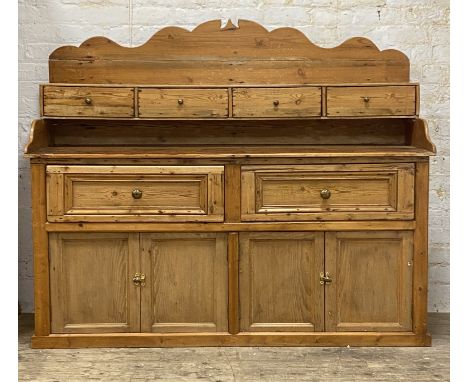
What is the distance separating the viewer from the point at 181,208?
11.4 ft

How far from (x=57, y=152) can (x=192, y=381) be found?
4.32 feet

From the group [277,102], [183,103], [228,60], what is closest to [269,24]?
[228,60]

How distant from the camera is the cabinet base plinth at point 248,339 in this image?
11.5 ft

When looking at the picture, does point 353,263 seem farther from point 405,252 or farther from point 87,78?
point 87,78

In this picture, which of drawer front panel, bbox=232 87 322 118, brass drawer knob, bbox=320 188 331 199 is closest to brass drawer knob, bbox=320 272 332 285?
brass drawer knob, bbox=320 188 331 199

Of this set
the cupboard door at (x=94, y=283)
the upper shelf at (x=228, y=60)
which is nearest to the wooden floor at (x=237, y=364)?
the cupboard door at (x=94, y=283)

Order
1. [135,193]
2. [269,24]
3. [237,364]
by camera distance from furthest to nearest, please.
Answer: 1. [269,24]
2. [135,193]
3. [237,364]

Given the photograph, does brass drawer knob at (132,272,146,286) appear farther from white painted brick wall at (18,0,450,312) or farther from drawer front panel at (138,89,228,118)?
white painted brick wall at (18,0,450,312)

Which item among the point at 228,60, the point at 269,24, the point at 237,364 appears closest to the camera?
the point at 237,364

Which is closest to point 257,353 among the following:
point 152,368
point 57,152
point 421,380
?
point 152,368

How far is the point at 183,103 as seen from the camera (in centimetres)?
375

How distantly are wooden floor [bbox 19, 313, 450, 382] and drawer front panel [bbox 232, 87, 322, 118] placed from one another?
123 centimetres

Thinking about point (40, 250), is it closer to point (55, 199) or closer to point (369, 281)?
point (55, 199)

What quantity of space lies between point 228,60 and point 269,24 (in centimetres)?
35
